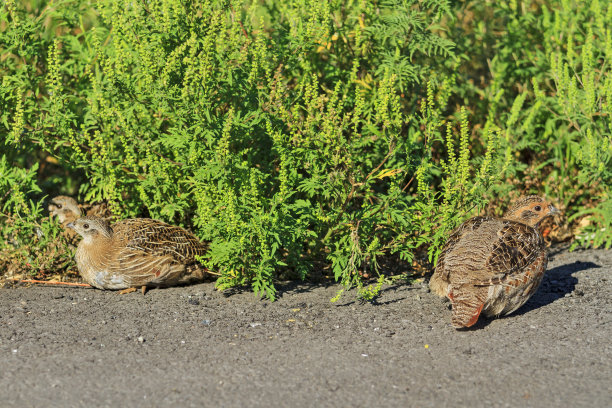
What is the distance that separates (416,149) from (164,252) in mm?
2425

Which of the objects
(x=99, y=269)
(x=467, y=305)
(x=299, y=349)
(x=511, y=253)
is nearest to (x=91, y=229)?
(x=99, y=269)

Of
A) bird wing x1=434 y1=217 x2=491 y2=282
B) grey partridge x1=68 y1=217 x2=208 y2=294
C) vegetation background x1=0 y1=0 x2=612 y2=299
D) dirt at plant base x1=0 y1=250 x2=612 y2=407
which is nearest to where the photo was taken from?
dirt at plant base x1=0 y1=250 x2=612 y2=407

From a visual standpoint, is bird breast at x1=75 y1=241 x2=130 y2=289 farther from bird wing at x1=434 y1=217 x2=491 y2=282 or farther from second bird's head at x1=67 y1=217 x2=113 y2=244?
bird wing at x1=434 y1=217 x2=491 y2=282

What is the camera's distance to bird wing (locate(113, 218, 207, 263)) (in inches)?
273

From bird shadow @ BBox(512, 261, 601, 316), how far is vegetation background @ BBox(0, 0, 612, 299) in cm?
48

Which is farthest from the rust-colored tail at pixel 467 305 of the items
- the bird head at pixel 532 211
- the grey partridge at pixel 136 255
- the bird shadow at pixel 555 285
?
the grey partridge at pixel 136 255

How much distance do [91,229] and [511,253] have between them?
147 inches

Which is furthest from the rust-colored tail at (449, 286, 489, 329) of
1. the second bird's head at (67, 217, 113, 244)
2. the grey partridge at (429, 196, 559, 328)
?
the second bird's head at (67, 217, 113, 244)

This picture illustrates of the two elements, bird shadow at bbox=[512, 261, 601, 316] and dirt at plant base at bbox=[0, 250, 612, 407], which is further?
bird shadow at bbox=[512, 261, 601, 316]

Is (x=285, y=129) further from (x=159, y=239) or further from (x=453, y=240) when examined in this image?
(x=453, y=240)

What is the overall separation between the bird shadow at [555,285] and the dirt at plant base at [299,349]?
22 millimetres

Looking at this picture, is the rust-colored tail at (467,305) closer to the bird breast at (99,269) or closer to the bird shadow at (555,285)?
the bird shadow at (555,285)

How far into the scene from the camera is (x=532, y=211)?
22.8ft

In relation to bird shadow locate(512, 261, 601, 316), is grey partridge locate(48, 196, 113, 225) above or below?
above
